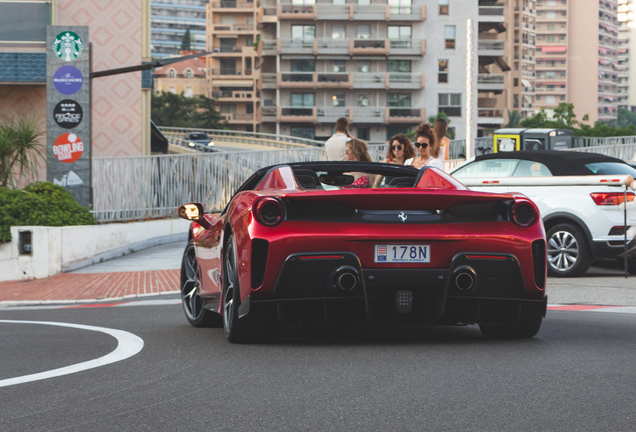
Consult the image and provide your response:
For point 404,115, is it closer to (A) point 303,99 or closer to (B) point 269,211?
(A) point 303,99

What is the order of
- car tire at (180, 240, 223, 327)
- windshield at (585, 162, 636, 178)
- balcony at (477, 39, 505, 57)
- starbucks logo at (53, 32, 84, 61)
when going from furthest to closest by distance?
balcony at (477, 39, 505, 57) → starbucks logo at (53, 32, 84, 61) → windshield at (585, 162, 636, 178) → car tire at (180, 240, 223, 327)

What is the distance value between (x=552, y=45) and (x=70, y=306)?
164 metres

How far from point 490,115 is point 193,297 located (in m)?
87.5

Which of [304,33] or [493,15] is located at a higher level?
[493,15]

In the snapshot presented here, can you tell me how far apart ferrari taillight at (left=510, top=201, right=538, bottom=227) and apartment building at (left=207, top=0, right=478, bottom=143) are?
259ft

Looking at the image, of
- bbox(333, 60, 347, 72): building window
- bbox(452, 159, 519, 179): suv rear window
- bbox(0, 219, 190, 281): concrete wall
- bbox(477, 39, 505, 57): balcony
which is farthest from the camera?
bbox(477, 39, 505, 57): balcony

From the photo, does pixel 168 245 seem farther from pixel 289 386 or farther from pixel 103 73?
pixel 289 386

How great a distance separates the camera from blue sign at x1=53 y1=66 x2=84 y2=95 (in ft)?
62.2

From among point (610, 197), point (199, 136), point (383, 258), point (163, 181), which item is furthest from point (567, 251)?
point (199, 136)

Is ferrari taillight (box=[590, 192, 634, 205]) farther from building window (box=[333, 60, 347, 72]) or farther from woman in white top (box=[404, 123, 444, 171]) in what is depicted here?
building window (box=[333, 60, 347, 72])

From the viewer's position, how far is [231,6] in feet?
402

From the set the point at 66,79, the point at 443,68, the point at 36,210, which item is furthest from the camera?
the point at 443,68

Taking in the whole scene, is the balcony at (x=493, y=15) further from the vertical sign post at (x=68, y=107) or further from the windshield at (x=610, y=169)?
the windshield at (x=610, y=169)

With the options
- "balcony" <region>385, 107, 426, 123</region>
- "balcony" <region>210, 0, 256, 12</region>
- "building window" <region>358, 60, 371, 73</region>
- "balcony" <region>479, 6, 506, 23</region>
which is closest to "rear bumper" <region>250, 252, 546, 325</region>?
"balcony" <region>385, 107, 426, 123</region>
